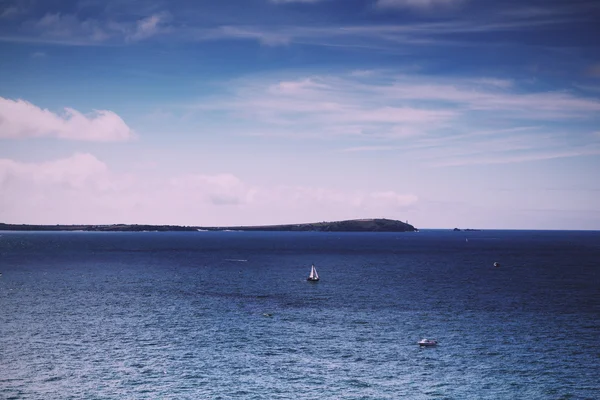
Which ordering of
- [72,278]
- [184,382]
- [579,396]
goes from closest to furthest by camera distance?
[579,396] < [184,382] < [72,278]

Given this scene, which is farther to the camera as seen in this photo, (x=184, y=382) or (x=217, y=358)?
(x=217, y=358)

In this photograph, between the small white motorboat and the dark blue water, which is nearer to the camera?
the dark blue water

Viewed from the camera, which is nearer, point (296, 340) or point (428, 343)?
point (428, 343)

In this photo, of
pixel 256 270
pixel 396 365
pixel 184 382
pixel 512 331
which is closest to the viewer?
pixel 184 382

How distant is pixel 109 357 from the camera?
68.8 meters

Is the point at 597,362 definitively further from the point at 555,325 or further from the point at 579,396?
the point at 555,325

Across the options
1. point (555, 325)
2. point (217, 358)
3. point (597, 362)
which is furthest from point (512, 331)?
point (217, 358)

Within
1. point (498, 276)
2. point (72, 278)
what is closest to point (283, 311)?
point (72, 278)

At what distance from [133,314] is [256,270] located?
284ft

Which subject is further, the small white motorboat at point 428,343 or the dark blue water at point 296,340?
the small white motorboat at point 428,343

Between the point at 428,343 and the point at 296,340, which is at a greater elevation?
the point at 428,343

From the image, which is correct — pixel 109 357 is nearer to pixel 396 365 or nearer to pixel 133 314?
pixel 133 314

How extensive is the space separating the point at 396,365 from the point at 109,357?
1446 inches

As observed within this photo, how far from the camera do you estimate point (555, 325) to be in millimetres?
88250
